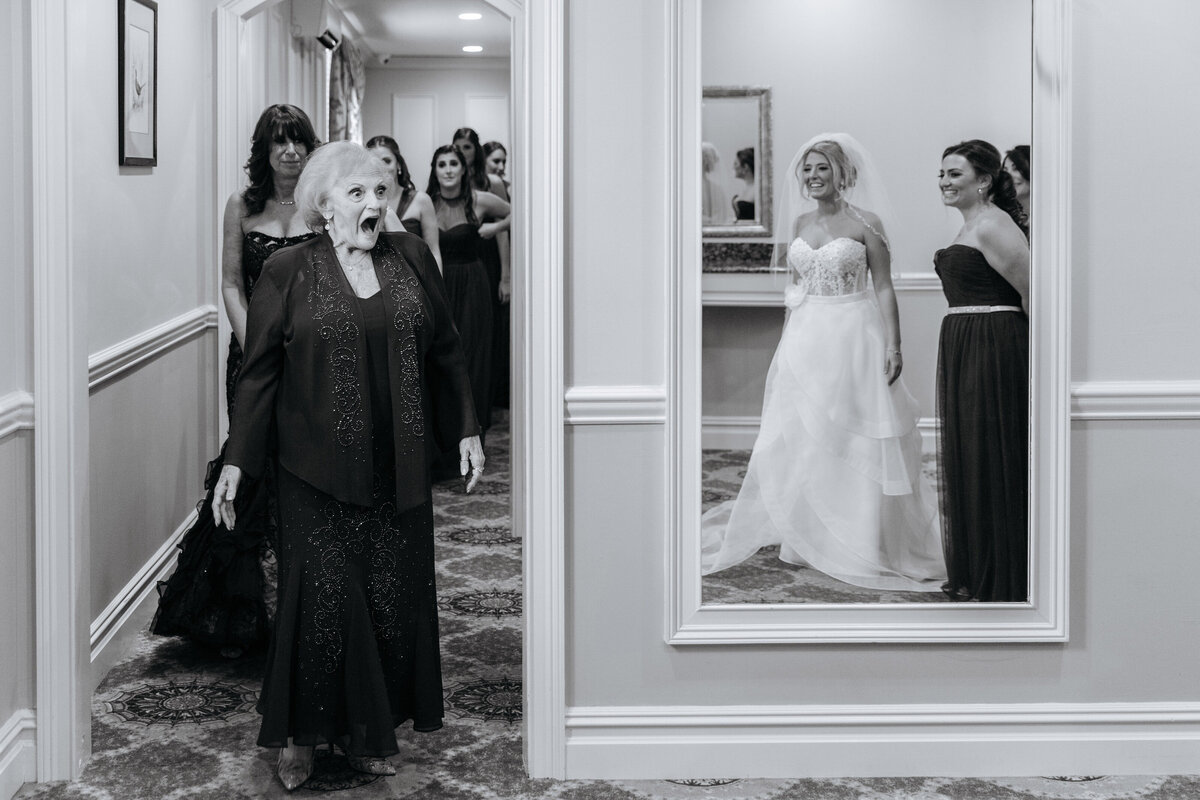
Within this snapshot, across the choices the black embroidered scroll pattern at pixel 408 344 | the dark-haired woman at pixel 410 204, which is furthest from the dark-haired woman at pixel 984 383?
the dark-haired woman at pixel 410 204

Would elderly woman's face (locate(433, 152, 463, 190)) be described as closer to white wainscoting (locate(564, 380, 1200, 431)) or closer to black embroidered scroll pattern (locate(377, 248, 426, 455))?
black embroidered scroll pattern (locate(377, 248, 426, 455))

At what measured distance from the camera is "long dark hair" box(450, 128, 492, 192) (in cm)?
701

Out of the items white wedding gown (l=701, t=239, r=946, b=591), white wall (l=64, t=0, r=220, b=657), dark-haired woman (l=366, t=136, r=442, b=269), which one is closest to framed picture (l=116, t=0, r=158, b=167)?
white wall (l=64, t=0, r=220, b=657)

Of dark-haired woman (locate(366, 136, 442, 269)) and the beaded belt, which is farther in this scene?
dark-haired woman (locate(366, 136, 442, 269))

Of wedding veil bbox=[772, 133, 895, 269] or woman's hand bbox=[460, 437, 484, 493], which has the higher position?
wedding veil bbox=[772, 133, 895, 269]

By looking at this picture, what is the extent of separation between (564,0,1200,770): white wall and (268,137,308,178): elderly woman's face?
129 cm

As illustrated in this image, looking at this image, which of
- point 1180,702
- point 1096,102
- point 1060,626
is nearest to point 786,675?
point 1060,626

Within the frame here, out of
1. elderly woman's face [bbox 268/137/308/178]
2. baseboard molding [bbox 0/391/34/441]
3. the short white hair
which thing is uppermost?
elderly woman's face [bbox 268/137/308/178]

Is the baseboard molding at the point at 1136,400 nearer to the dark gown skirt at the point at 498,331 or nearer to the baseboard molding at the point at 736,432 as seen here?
the baseboard molding at the point at 736,432

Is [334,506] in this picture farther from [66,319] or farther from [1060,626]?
[1060,626]

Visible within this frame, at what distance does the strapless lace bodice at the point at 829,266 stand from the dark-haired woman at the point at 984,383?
17cm

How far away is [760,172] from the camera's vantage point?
2.93 m

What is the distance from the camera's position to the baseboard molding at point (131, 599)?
3.76 m

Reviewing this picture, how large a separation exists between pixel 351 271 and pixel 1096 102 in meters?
1.67
